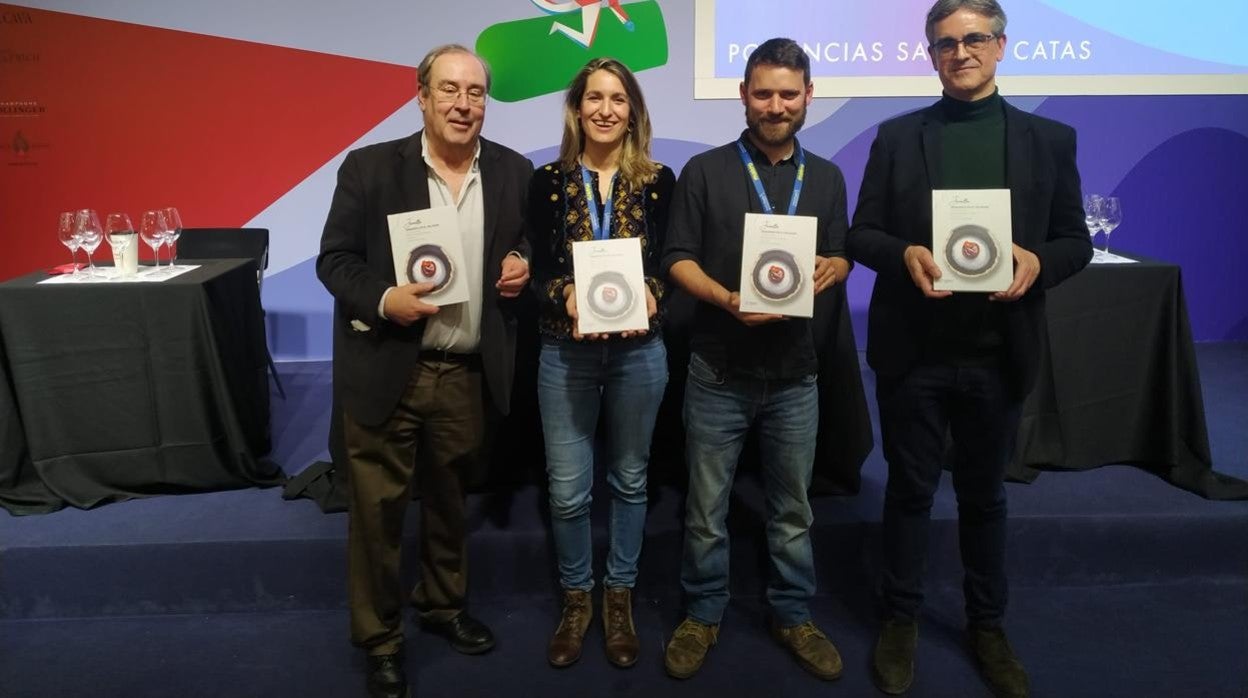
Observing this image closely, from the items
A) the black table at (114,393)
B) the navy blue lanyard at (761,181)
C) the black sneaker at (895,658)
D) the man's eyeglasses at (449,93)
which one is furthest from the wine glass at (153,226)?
the black sneaker at (895,658)

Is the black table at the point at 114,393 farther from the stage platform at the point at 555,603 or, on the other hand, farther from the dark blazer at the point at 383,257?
the dark blazer at the point at 383,257

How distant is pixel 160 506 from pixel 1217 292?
530cm

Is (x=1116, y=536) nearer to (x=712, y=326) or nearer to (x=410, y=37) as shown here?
(x=712, y=326)

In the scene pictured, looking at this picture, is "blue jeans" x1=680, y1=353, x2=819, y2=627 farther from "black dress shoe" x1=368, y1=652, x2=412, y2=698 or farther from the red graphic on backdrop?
the red graphic on backdrop

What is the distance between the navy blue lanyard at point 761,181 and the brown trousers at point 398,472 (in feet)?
2.68

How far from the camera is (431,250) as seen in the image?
1.86 meters

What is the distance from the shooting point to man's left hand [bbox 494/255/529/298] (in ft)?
6.31

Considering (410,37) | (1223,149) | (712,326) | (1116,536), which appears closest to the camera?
(712,326)

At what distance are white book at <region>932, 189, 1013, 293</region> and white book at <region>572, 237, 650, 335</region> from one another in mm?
664

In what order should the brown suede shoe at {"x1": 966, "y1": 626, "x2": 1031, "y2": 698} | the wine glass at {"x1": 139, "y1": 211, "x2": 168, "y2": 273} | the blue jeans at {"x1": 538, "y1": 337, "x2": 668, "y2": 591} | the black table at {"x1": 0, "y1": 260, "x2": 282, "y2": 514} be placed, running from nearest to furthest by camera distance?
the blue jeans at {"x1": 538, "y1": 337, "x2": 668, "y2": 591}, the brown suede shoe at {"x1": 966, "y1": 626, "x2": 1031, "y2": 698}, the black table at {"x1": 0, "y1": 260, "x2": 282, "y2": 514}, the wine glass at {"x1": 139, "y1": 211, "x2": 168, "y2": 273}

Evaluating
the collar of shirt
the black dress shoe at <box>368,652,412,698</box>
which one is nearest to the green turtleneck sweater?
the collar of shirt

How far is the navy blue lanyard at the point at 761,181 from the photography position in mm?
1908

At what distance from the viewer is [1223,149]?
4.52 metres

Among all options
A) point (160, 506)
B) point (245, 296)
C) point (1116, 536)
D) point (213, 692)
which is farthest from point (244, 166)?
point (1116, 536)
